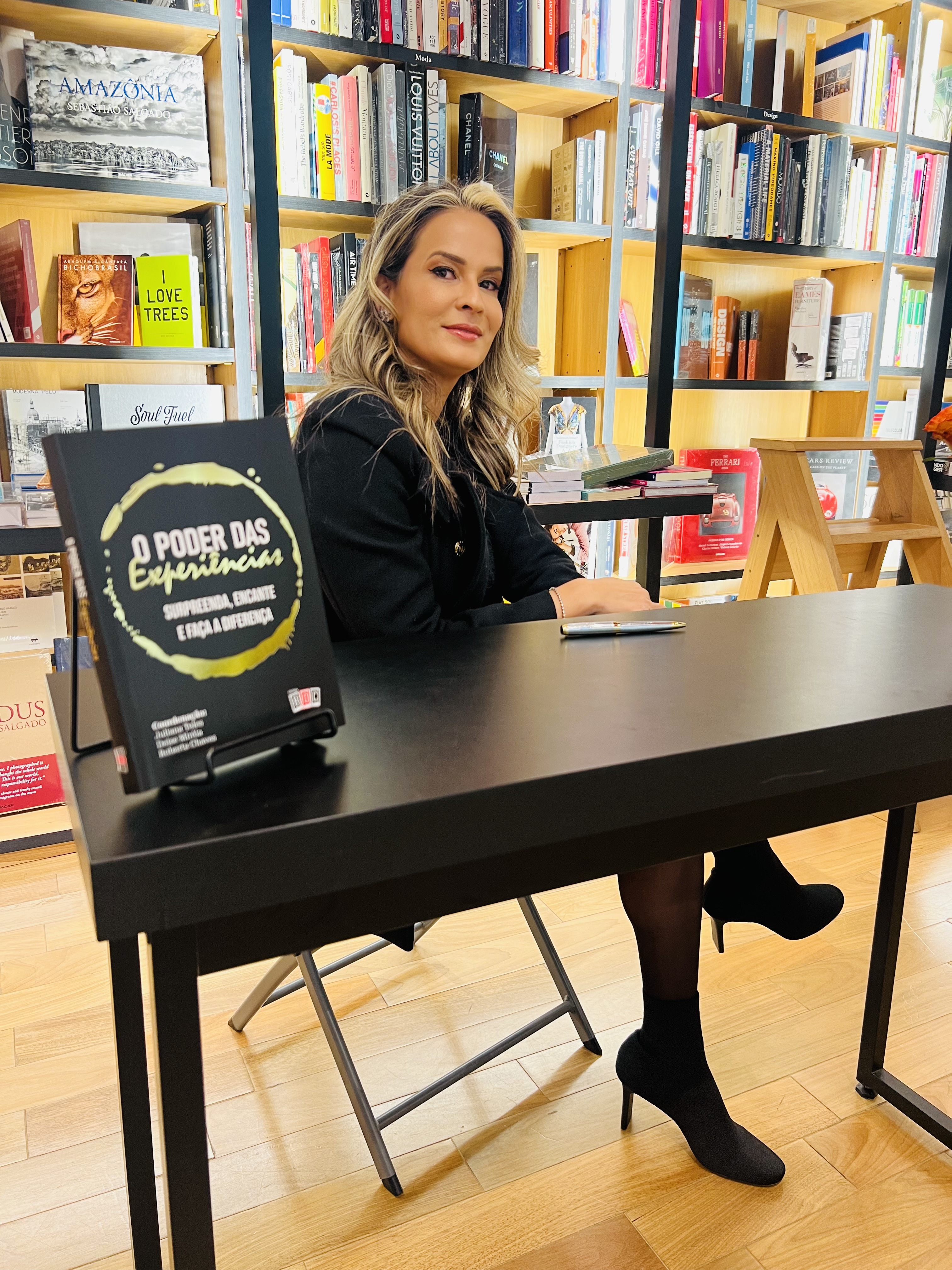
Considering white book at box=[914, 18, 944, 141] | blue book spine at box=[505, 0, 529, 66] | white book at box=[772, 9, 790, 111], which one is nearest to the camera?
blue book spine at box=[505, 0, 529, 66]

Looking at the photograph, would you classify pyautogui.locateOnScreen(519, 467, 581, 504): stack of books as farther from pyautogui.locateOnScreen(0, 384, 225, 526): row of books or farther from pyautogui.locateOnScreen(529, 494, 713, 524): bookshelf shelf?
pyautogui.locateOnScreen(0, 384, 225, 526): row of books

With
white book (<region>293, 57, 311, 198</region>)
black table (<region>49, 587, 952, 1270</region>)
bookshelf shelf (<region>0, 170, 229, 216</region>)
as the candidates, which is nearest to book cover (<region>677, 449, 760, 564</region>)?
white book (<region>293, 57, 311, 198</region>)

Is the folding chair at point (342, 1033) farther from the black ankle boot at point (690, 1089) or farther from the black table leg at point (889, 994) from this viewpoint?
the black table leg at point (889, 994)

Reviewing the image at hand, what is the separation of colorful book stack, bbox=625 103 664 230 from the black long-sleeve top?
171cm

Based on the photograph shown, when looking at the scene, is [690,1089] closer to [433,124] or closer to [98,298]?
[98,298]

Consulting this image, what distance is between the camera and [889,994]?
1454mm

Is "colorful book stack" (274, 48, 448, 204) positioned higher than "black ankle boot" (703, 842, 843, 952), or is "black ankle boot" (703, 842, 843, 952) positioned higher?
"colorful book stack" (274, 48, 448, 204)

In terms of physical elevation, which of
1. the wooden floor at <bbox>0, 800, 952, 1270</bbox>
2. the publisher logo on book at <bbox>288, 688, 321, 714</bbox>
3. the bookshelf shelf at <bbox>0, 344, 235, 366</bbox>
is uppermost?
the bookshelf shelf at <bbox>0, 344, 235, 366</bbox>

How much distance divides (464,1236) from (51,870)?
1.38 meters

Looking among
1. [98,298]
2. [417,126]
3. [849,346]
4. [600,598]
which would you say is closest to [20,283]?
[98,298]

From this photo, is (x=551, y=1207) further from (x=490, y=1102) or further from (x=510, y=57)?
(x=510, y=57)

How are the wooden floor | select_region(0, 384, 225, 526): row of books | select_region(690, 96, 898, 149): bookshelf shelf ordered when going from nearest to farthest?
the wooden floor, select_region(0, 384, 225, 526): row of books, select_region(690, 96, 898, 149): bookshelf shelf

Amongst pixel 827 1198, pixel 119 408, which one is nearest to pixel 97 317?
pixel 119 408

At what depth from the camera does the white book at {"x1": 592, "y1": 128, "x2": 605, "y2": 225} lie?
271 cm
